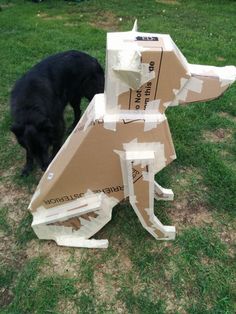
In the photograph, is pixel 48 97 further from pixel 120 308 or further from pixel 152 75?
pixel 120 308

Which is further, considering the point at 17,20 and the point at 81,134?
the point at 17,20

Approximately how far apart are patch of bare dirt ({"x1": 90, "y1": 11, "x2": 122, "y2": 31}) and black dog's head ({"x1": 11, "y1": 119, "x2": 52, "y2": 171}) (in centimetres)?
516

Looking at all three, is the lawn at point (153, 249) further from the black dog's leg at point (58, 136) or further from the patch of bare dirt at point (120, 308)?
the black dog's leg at point (58, 136)

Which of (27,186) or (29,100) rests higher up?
(29,100)

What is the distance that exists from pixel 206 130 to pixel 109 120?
2610mm

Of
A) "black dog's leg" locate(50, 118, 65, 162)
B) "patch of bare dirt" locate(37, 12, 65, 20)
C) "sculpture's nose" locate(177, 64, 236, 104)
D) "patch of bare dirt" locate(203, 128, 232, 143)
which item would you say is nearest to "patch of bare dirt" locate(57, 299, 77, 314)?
"black dog's leg" locate(50, 118, 65, 162)

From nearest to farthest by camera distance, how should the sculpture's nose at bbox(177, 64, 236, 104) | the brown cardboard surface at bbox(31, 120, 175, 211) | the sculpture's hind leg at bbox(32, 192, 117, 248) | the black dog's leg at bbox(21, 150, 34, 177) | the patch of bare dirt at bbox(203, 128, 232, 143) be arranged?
the sculpture's nose at bbox(177, 64, 236, 104), the brown cardboard surface at bbox(31, 120, 175, 211), the sculpture's hind leg at bbox(32, 192, 117, 248), the black dog's leg at bbox(21, 150, 34, 177), the patch of bare dirt at bbox(203, 128, 232, 143)

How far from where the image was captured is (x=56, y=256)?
10.9 feet

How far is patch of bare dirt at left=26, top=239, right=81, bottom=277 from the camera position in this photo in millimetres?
3193

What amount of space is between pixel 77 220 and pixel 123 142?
86 centimetres

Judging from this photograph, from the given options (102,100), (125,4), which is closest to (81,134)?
(102,100)

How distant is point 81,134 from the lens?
2828 millimetres

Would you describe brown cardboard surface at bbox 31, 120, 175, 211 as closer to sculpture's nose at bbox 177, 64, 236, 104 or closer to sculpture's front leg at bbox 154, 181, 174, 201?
sculpture's nose at bbox 177, 64, 236, 104

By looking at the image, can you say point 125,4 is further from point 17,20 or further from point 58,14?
point 17,20
